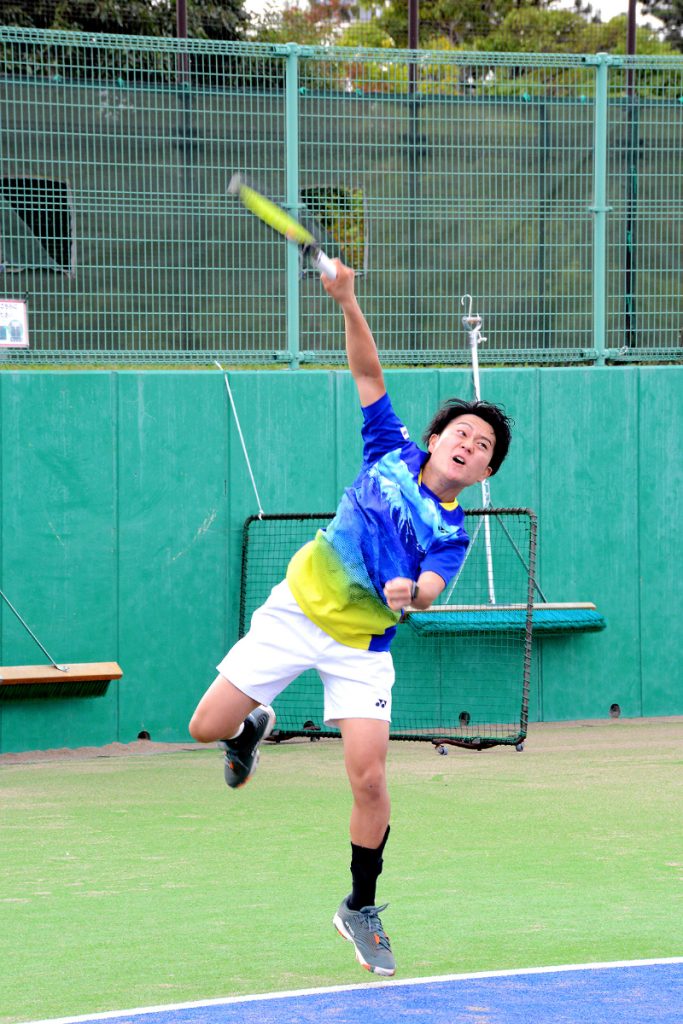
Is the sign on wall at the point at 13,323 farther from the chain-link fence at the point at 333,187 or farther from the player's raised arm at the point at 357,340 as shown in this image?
the player's raised arm at the point at 357,340

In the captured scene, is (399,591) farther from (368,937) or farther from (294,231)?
(294,231)

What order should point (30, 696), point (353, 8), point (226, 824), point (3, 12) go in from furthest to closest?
point (353, 8) → point (3, 12) → point (30, 696) → point (226, 824)

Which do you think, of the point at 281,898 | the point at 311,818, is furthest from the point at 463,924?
the point at 311,818

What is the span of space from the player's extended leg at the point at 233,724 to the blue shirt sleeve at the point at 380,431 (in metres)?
0.96

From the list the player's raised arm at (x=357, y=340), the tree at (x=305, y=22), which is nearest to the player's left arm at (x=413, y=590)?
the player's raised arm at (x=357, y=340)

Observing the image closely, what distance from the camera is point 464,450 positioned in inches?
211

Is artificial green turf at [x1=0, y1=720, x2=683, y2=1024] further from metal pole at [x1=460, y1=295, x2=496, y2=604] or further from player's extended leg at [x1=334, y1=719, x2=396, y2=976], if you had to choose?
metal pole at [x1=460, y1=295, x2=496, y2=604]

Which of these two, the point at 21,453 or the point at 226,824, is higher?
the point at 21,453

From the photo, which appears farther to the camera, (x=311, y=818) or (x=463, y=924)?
(x=311, y=818)

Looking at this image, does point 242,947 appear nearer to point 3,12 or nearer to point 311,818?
point 311,818

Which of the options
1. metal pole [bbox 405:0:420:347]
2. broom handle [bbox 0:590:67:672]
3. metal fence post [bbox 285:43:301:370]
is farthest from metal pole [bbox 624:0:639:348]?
broom handle [bbox 0:590:67:672]

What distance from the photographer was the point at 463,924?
19.0 feet

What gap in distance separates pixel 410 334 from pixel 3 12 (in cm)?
1044

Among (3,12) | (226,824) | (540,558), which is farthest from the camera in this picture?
(3,12)
